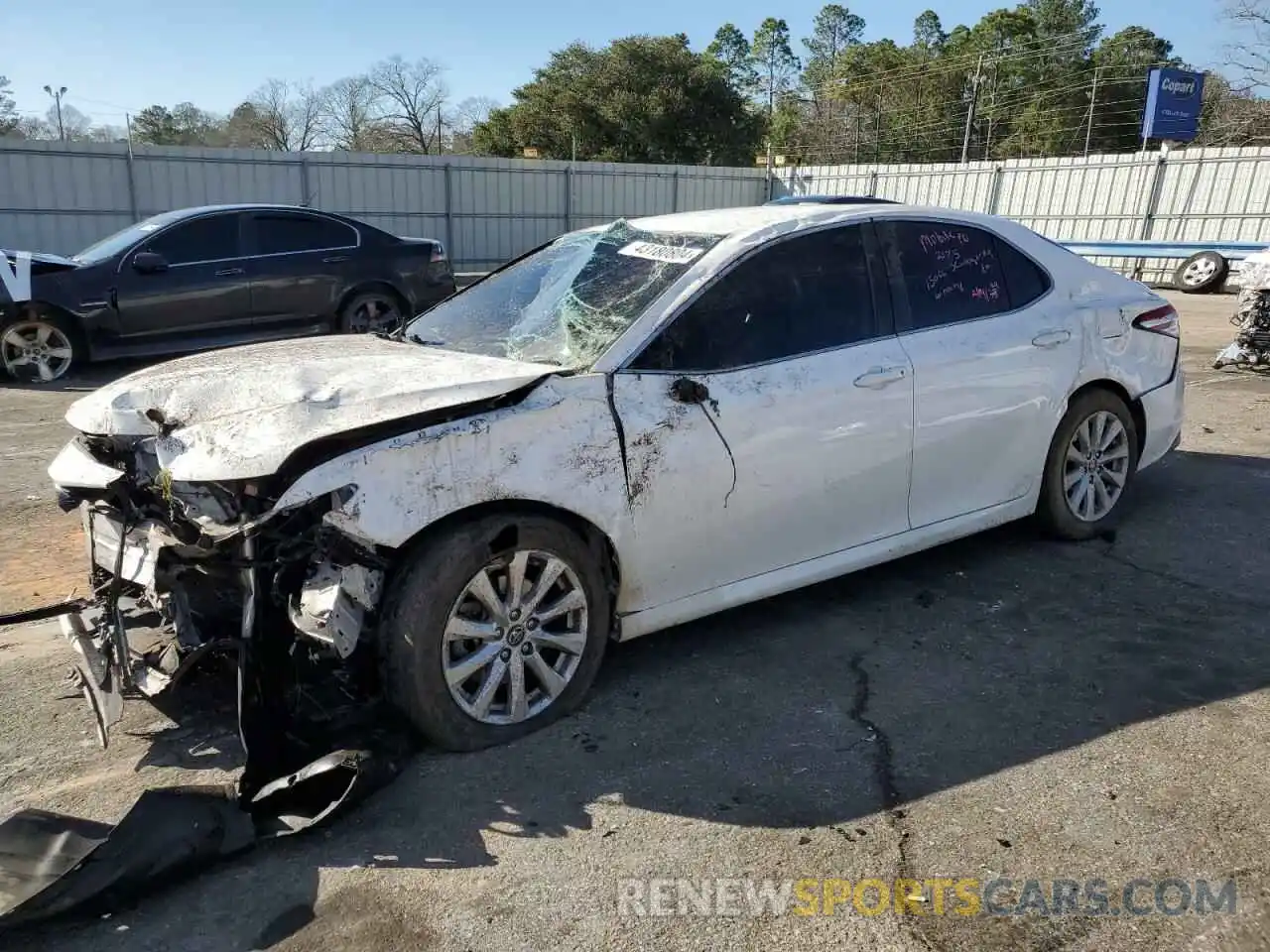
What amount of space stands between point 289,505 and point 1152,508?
4.98 metres

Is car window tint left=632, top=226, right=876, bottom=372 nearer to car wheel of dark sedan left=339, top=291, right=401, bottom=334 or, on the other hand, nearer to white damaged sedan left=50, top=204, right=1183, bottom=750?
white damaged sedan left=50, top=204, right=1183, bottom=750

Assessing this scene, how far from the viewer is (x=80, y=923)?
Result: 2.52 m

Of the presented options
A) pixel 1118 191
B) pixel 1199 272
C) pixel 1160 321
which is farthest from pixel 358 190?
pixel 1160 321

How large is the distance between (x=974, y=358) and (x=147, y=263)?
8.00 m

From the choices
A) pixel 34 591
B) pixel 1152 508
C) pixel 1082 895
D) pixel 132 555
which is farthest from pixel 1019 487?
pixel 34 591

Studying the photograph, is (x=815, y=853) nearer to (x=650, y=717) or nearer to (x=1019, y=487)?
(x=650, y=717)

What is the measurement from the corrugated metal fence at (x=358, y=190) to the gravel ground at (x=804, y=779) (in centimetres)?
1484

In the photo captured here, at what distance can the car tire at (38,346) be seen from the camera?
368 inches

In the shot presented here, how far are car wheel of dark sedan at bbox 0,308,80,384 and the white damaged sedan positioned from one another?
251 inches

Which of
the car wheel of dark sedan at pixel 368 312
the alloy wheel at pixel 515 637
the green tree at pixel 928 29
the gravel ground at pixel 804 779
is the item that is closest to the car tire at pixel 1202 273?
the car wheel of dark sedan at pixel 368 312

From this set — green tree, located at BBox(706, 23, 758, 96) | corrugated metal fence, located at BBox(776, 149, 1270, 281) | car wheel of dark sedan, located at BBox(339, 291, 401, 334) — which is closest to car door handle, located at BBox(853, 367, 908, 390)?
car wheel of dark sedan, located at BBox(339, 291, 401, 334)

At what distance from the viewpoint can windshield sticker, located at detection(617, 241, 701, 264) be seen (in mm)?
3939

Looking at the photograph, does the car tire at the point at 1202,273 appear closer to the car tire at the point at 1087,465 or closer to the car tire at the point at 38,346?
the car tire at the point at 1087,465

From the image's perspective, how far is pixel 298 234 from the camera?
1042 centimetres
